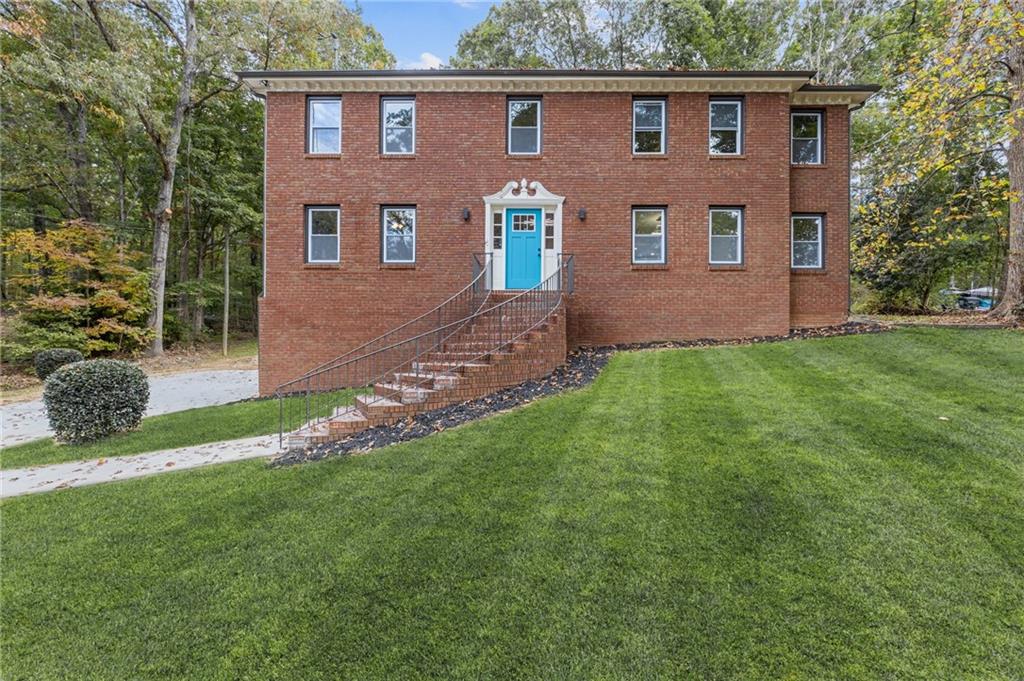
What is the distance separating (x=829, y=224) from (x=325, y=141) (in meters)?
12.7

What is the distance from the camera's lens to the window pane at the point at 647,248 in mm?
11312

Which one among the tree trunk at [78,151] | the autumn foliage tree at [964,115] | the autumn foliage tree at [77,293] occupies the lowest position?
the autumn foliage tree at [77,293]

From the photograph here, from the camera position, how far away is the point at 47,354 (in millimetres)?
13727

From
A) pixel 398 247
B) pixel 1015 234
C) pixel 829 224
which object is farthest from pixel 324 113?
pixel 1015 234

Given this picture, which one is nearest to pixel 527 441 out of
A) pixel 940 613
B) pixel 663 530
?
pixel 663 530

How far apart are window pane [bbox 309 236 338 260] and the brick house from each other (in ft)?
0.37

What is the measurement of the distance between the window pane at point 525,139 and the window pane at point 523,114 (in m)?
0.12

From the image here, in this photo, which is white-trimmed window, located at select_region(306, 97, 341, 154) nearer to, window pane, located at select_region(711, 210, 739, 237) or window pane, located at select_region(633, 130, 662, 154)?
window pane, located at select_region(633, 130, 662, 154)

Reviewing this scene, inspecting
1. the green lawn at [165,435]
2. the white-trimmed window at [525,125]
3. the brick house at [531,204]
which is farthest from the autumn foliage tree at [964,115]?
the green lawn at [165,435]

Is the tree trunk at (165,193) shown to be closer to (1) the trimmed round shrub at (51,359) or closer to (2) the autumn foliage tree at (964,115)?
(1) the trimmed round shrub at (51,359)

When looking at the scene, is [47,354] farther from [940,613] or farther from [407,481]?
[940,613]

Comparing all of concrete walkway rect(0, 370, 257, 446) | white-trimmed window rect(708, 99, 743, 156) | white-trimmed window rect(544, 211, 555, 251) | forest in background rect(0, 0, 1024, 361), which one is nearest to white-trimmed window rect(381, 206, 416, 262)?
white-trimmed window rect(544, 211, 555, 251)

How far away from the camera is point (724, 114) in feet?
36.9

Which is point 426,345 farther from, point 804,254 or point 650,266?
point 804,254
